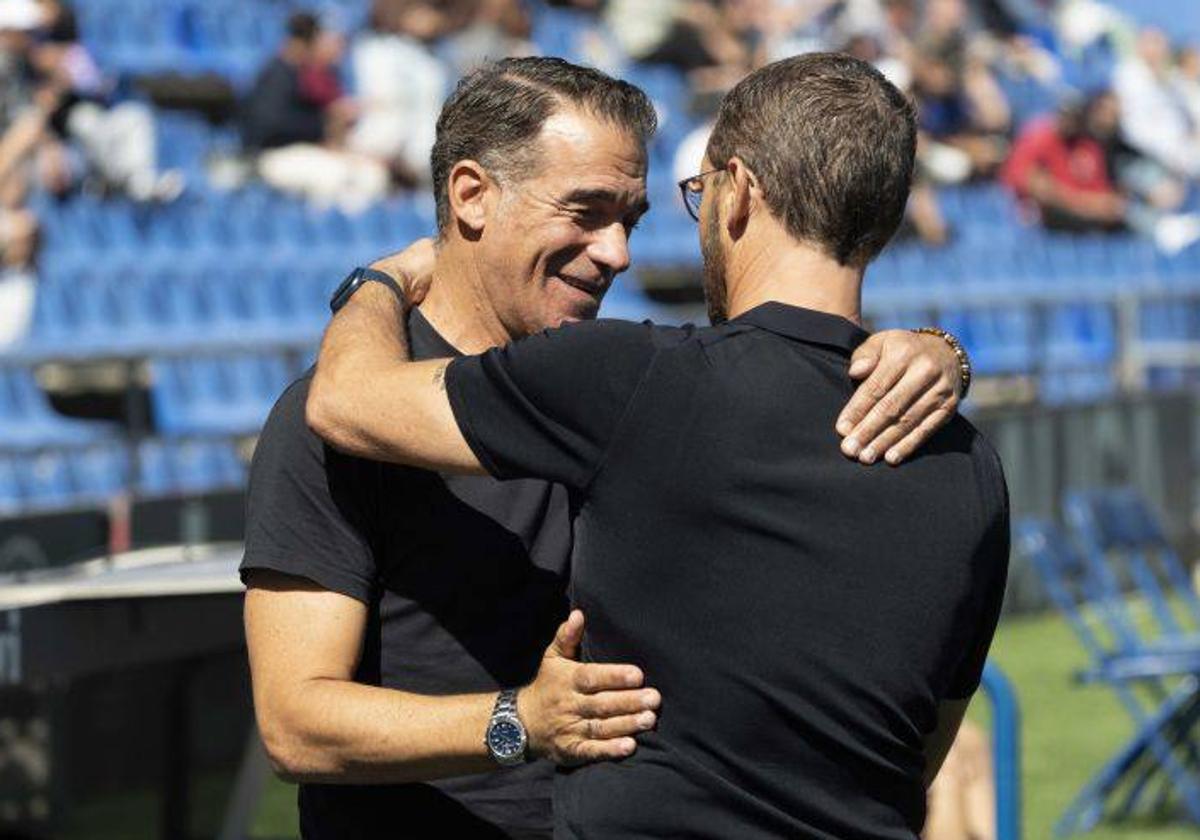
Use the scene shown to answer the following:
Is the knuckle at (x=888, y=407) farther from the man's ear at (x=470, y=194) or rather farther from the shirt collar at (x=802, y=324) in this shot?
the man's ear at (x=470, y=194)

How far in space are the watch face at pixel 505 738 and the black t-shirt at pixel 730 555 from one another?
9 centimetres

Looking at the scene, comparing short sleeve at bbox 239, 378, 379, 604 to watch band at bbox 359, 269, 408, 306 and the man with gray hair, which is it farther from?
watch band at bbox 359, 269, 408, 306

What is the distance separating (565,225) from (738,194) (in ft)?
1.32

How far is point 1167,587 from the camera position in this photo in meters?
12.0

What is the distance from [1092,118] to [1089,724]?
10.1 m

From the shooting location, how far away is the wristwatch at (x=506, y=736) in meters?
2.35

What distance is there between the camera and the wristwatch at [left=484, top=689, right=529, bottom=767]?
2348 mm

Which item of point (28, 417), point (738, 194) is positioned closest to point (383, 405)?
point (738, 194)

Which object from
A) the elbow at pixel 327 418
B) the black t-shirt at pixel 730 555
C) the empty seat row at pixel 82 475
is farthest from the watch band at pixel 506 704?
the empty seat row at pixel 82 475

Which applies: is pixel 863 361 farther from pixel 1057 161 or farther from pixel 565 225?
pixel 1057 161

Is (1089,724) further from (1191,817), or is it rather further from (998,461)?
(998,461)

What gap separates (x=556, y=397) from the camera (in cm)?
225

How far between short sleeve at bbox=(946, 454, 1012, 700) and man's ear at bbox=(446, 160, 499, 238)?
703 millimetres

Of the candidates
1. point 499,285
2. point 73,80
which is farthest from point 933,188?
point 499,285
